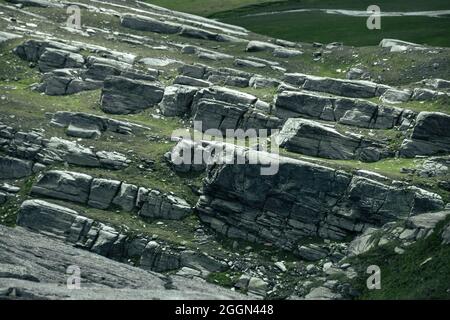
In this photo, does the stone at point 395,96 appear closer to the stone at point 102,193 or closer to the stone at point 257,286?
the stone at point 257,286

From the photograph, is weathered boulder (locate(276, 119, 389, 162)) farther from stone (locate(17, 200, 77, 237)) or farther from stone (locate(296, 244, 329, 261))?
stone (locate(17, 200, 77, 237))

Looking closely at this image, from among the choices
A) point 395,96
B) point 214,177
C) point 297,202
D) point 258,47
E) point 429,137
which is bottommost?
point 297,202

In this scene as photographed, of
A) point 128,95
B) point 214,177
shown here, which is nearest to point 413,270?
point 214,177

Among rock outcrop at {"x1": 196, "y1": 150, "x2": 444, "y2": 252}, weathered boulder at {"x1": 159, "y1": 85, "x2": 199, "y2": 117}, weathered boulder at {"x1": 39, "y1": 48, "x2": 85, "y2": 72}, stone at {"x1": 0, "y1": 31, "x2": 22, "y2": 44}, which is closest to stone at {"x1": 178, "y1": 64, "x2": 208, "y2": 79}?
weathered boulder at {"x1": 159, "y1": 85, "x2": 199, "y2": 117}

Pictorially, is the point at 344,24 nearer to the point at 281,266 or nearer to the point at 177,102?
the point at 177,102

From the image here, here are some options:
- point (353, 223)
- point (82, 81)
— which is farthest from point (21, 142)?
point (353, 223)

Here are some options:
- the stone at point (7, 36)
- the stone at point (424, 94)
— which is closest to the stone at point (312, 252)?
the stone at point (424, 94)
